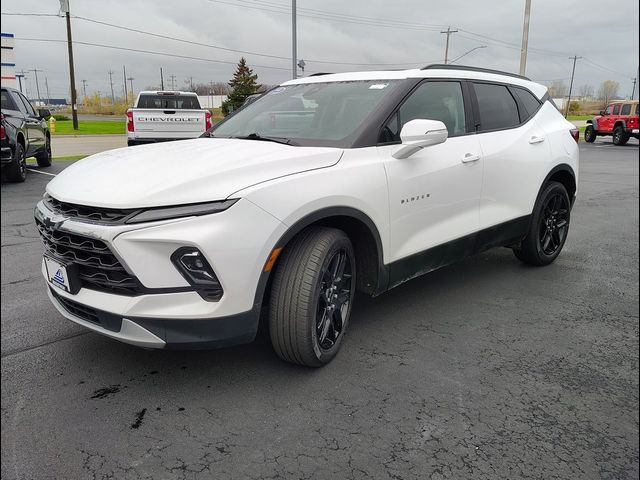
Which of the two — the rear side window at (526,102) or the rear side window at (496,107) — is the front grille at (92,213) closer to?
the rear side window at (496,107)

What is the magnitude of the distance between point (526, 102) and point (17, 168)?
855 centimetres

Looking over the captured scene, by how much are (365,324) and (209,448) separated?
1.63m

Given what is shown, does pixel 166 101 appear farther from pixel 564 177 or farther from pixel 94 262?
pixel 94 262

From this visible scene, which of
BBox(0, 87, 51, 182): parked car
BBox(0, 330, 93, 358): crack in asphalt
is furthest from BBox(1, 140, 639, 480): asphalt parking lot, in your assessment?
BBox(0, 87, 51, 182): parked car

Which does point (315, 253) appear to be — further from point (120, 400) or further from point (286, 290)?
point (120, 400)

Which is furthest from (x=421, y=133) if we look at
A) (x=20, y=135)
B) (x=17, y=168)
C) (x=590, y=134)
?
(x=590, y=134)

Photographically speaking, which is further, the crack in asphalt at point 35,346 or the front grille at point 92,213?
the crack in asphalt at point 35,346

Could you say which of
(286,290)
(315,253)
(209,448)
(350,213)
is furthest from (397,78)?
(209,448)

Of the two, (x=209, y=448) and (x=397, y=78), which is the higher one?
(x=397, y=78)

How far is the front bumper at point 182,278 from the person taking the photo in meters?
2.38

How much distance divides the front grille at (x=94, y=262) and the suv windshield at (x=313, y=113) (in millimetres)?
1353

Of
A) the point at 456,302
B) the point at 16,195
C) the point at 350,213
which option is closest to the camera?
the point at 350,213

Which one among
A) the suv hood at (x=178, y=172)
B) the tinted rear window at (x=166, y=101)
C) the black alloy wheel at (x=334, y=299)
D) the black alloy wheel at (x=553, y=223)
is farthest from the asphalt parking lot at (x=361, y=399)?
the tinted rear window at (x=166, y=101)

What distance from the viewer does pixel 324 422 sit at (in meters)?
2.56
